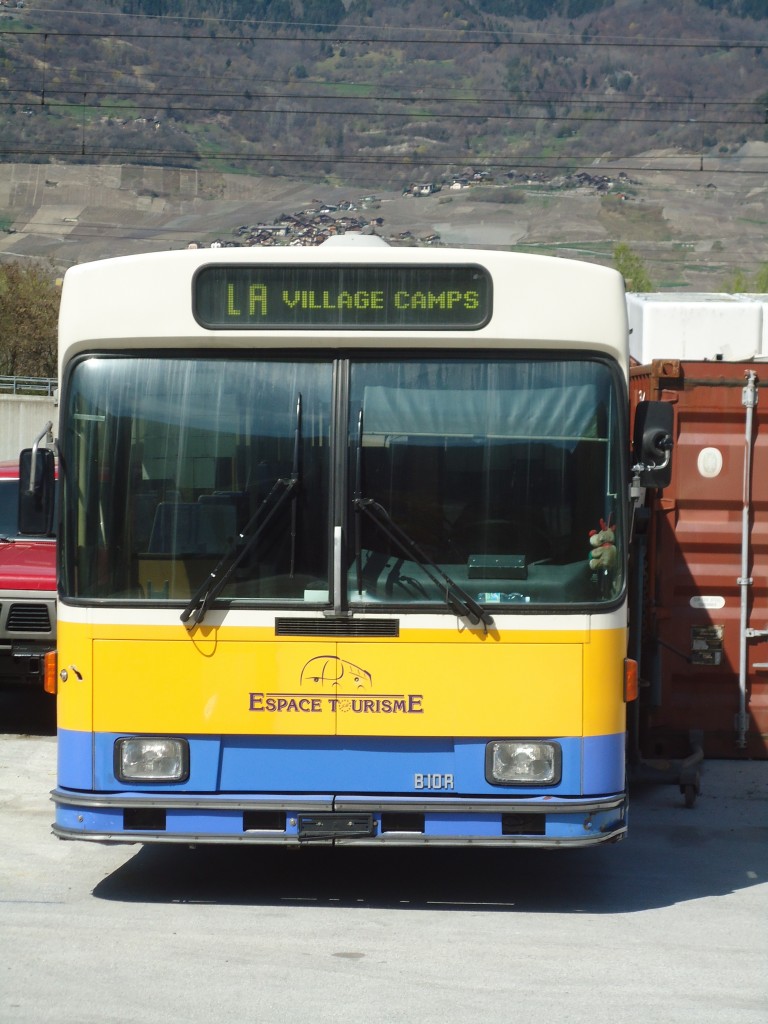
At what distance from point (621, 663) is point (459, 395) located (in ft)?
4.57

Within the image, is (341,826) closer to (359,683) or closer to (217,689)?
(359,683)

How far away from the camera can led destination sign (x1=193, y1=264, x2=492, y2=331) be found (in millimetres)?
6824

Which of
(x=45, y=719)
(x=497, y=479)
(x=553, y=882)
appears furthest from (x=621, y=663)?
(x=45, y=719)

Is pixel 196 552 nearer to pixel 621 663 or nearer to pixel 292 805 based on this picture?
pixel 292 805

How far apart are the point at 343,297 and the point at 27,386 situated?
156 feet

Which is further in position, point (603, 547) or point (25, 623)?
point (25, 623)

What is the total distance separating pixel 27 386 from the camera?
5278 cm

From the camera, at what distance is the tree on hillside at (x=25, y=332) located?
2608 inches

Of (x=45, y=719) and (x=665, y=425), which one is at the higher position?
(x=665, y=425)

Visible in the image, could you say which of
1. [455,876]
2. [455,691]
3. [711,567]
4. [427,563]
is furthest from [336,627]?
[711,567]

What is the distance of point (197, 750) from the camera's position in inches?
265

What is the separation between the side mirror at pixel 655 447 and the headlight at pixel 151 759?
7.82ft

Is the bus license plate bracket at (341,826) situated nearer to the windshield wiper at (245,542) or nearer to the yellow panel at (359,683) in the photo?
the yellow panel at (359,683)

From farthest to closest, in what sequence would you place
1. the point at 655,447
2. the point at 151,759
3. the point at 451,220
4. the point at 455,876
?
the point at 451,220 < the point at 455,876 < the point at 655,447 < the point at 151,759
